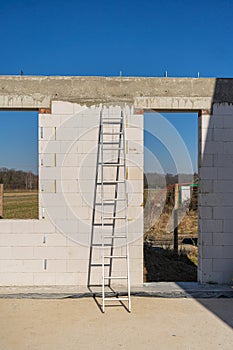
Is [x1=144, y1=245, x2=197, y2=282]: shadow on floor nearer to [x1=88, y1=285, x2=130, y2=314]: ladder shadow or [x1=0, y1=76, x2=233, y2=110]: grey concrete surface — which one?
[x1=88, y1=285, x2=130, y2=314]: ladder shadow

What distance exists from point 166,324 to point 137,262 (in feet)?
4.16

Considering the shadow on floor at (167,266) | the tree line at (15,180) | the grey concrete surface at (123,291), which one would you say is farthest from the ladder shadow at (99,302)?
the tree line at (15,180)

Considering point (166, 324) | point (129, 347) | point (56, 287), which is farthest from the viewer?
point (56, 287)

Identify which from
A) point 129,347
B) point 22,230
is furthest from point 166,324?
point 22,230

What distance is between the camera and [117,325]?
3.79 meters

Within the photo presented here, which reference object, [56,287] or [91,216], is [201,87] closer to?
[91,216]

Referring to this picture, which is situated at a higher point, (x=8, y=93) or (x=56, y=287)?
(x=8, y=93)

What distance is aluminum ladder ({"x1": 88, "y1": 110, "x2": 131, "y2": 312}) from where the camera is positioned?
16.4ft

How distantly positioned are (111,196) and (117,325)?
181cm

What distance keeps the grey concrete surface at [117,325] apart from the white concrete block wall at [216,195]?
1.91ft

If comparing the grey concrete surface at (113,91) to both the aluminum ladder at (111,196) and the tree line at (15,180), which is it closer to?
the aluminum ladder at (111,196)

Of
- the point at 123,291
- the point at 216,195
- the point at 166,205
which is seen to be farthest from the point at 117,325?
the point at 166,205

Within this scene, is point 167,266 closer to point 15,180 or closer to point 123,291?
point 123,291

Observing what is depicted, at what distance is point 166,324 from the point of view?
3850mm
